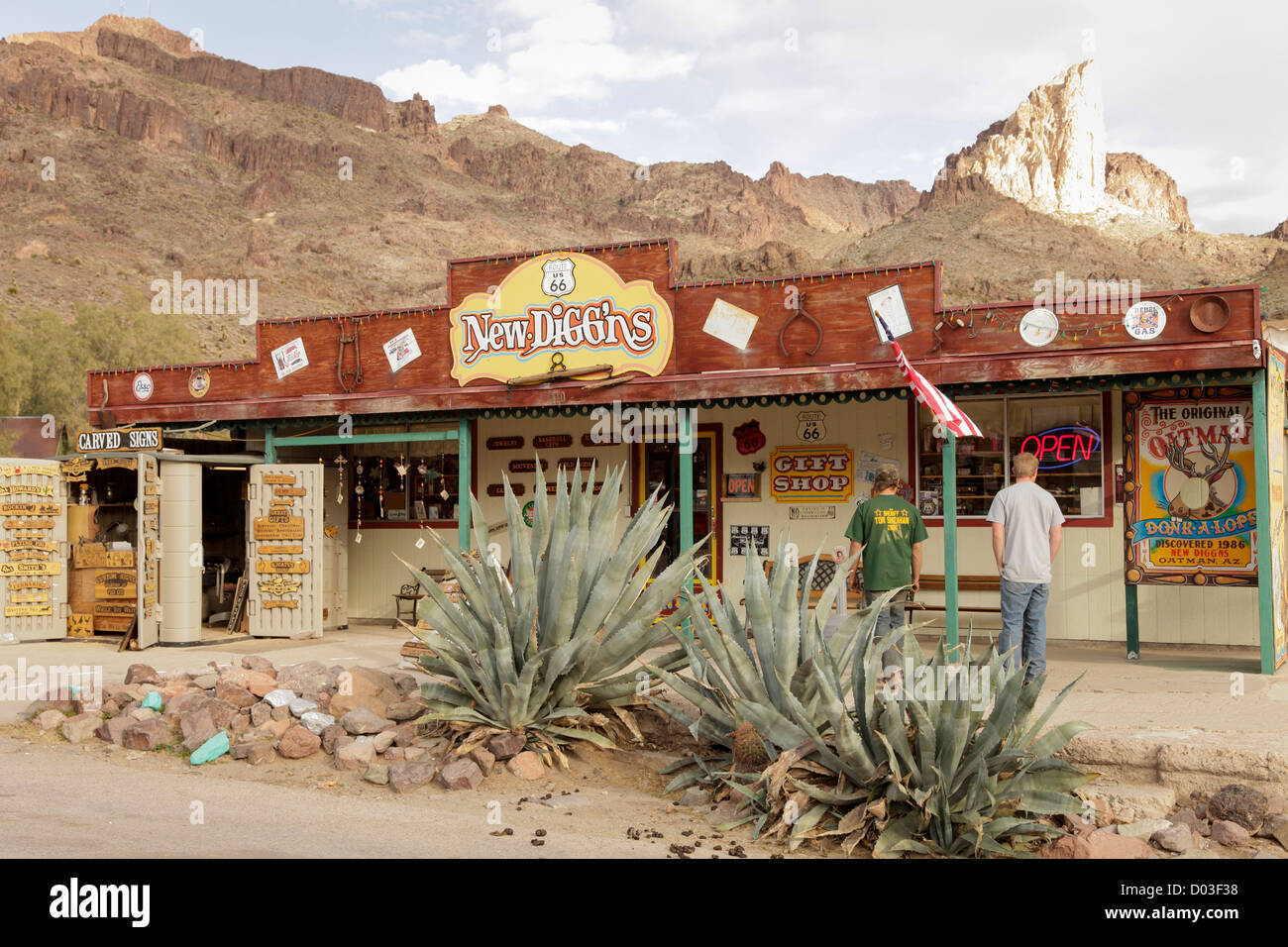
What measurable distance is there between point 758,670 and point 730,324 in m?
5.45

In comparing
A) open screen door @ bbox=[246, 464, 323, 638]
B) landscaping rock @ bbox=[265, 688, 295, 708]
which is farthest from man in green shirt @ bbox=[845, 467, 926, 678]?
open screen door @ bbox=[246, 464, 323, 638]

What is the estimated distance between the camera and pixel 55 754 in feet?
23.9

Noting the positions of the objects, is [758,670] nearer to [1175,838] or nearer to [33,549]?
[1175,838]

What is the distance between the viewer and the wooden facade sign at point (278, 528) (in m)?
12.6

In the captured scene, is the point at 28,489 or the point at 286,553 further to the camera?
the point at 286,553

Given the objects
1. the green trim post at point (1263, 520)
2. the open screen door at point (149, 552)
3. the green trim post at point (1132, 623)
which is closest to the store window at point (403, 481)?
the open screen door at point (149, 552)

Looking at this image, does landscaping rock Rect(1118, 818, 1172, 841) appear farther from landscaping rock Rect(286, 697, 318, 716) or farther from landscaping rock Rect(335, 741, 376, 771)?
landscaping rock Rect(286, 697, 318, 716)

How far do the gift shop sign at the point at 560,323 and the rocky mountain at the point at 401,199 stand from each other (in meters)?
37.9

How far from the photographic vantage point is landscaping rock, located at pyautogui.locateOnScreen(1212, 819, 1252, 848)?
514 centimetres

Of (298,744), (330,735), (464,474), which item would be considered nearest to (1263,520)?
(330,735)

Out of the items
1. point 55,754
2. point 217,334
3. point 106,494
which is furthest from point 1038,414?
point 217,334

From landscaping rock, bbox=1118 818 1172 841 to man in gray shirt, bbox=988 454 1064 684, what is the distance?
7.95ft

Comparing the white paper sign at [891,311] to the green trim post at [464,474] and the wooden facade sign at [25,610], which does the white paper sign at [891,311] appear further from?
the wooden facade sign at [25,610]

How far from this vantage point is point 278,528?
1266 cm
